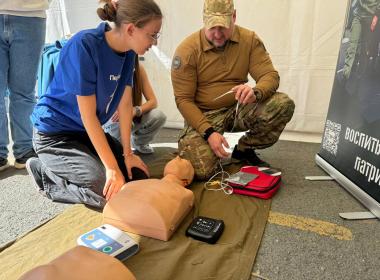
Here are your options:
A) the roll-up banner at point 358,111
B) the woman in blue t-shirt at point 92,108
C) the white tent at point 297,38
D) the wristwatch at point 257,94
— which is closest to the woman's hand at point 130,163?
the woman in blue t-shirt at point 92,108

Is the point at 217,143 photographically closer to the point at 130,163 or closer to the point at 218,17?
the point at 130,163

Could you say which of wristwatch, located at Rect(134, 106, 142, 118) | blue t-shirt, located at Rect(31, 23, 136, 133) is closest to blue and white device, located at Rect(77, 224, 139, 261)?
blue t-shirt, located at Rect(31, 23, 136, 133)

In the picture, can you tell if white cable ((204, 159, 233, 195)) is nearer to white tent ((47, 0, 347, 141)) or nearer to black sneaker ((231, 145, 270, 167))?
black sneaker ((231, 145, 270, 167))

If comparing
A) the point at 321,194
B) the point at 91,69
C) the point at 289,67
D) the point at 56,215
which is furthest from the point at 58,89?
the point at 289,67

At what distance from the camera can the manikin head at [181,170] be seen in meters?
1.32

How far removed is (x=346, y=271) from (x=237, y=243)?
0.30 metres

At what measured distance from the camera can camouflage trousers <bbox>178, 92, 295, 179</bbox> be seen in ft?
4.75

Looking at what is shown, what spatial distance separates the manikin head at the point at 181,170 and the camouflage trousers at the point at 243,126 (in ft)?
0.22

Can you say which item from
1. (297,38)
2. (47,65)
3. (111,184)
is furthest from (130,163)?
(297,38)

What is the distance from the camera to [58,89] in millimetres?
1247

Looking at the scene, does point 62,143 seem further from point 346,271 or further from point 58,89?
point 346,271

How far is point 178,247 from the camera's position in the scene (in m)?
0.97

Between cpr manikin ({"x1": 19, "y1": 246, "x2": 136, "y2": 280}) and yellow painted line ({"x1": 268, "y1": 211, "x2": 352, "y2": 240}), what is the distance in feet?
1.98

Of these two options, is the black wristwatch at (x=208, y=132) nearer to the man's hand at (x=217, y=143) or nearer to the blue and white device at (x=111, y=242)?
the man's hand at (x=217, y=143)
